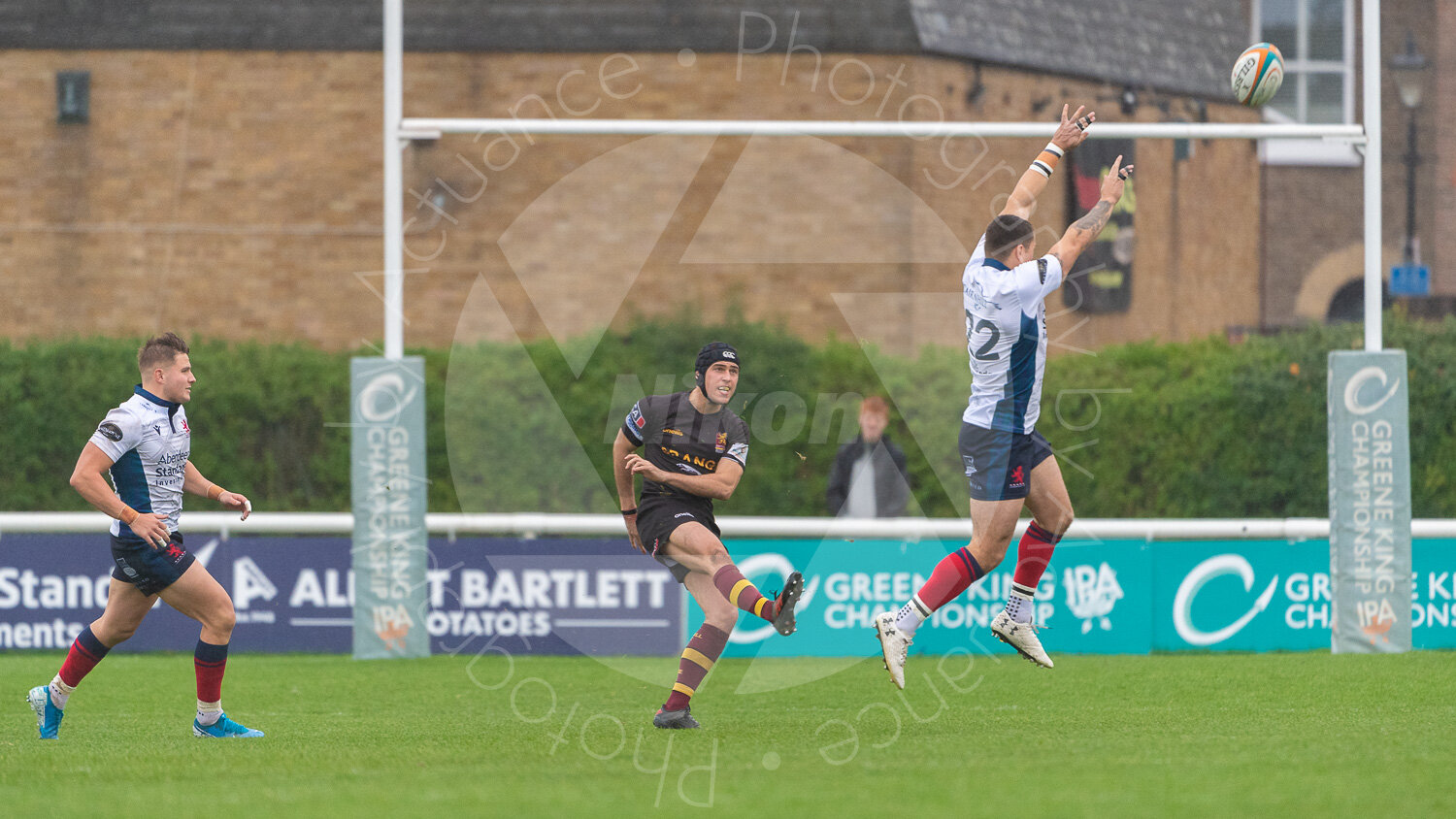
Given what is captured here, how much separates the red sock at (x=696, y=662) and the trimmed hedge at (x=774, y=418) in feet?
21.9

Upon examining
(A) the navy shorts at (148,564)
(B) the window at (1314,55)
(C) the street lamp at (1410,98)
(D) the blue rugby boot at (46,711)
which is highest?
(B) the window at (1314,55)

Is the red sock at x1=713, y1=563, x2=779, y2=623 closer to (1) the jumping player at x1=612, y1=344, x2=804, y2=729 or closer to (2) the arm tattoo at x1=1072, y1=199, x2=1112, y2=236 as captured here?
(1) the jumping player at x1=612, y1=344, x2=804, y2=729

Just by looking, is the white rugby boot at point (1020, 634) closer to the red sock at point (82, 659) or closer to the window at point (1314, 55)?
the red sock at point (82, 659)

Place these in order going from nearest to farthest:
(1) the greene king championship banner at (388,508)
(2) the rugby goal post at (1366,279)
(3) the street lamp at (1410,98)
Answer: (2) the rugby goal post at (1366,279) < (1) the greene king championship banner at (388,508) < (3) the street lamp at (1410,98)

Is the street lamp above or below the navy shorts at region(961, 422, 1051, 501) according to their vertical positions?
above

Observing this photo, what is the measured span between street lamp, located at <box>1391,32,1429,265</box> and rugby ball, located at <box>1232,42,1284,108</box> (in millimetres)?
12916

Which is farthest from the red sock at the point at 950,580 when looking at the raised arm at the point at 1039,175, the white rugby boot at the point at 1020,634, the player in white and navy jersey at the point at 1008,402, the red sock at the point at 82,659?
Result: the red sock at the point at 82,659

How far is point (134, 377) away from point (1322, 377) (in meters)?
11.4

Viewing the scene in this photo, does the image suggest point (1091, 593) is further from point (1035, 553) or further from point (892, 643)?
point (892, 643)

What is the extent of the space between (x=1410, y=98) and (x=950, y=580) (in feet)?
52.5

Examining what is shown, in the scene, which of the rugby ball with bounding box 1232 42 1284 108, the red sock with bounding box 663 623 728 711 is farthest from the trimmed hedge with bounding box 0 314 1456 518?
the red sock with bounding box 663 623 728 711

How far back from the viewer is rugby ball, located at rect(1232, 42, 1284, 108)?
989 centimetres

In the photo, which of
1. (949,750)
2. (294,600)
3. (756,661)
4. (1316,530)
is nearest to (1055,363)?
(1316,530)

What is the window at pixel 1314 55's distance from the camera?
984 inches
